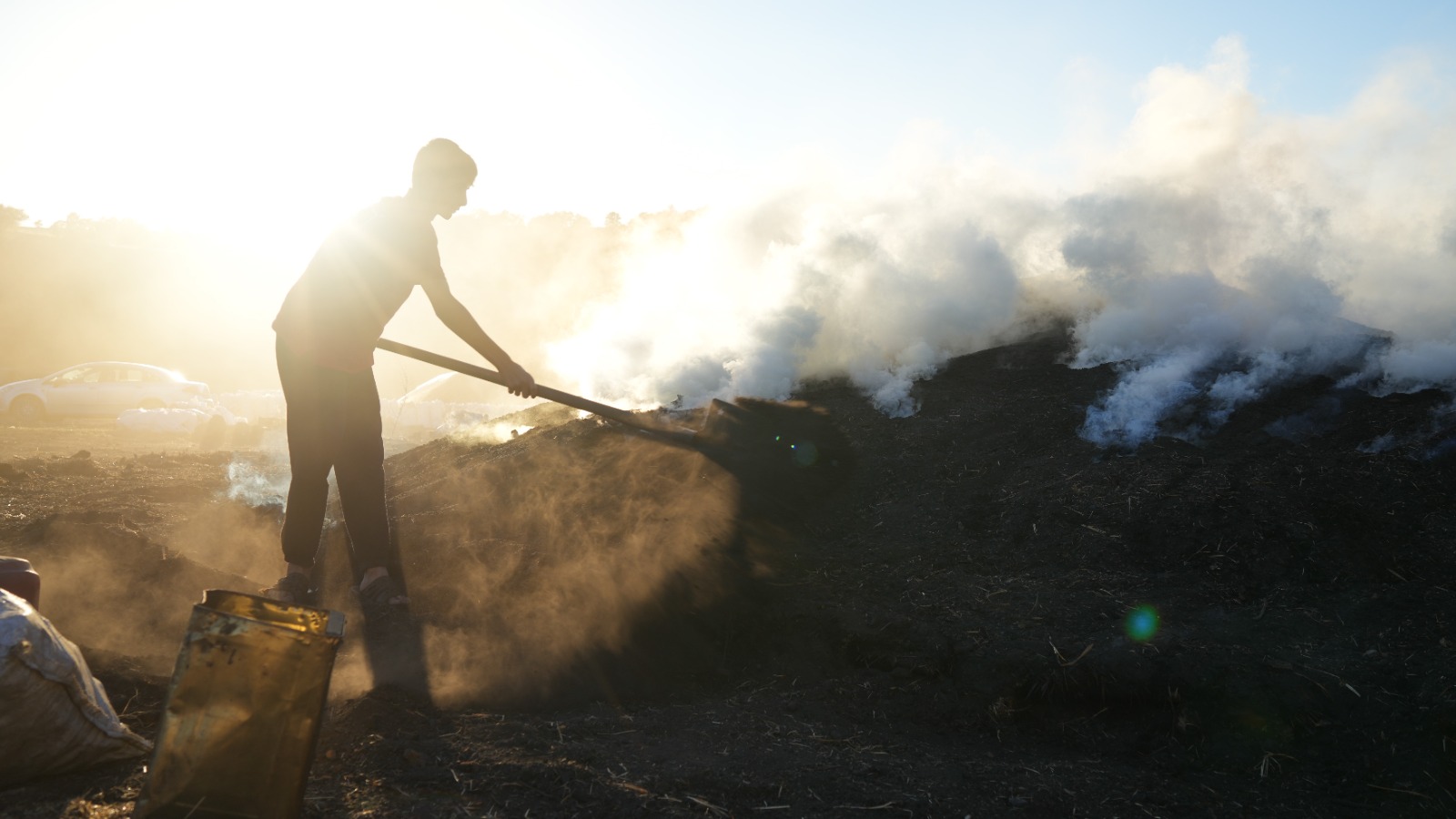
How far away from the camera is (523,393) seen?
468 cm

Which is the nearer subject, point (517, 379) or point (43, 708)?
point (43, 708)

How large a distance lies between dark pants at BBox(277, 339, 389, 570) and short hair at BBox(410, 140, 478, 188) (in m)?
0.93

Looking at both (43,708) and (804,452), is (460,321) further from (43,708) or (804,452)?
(804,452)

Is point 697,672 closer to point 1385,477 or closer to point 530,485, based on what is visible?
point 530,485

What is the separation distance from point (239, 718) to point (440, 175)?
277 cm

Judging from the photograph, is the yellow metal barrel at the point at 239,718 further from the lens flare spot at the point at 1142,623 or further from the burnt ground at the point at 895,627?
the lens flare spot at the point at 1142,623

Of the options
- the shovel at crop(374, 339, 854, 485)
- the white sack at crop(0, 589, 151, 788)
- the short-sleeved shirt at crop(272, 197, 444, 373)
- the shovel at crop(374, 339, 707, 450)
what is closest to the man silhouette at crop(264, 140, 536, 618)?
the short-sleeved shirt at crop(272, 197, 444, 373)

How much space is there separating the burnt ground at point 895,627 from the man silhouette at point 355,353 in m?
0.33

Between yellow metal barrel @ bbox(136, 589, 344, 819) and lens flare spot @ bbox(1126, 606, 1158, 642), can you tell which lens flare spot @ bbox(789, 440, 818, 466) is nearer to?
lens flare spot @ bbox(1126, 606, 1158, 642)

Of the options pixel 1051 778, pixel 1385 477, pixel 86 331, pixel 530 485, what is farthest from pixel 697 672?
pixel 86 331

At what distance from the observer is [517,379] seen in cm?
463

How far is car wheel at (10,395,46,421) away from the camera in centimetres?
1717

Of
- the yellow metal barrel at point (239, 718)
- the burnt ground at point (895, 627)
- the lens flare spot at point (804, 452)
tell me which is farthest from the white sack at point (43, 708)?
the lens flare spot at point (804, 452)

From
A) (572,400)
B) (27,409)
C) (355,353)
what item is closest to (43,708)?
(355,353)
